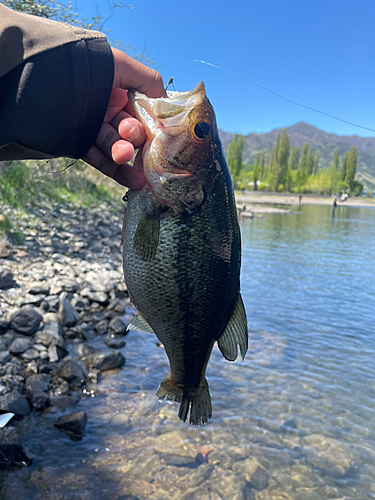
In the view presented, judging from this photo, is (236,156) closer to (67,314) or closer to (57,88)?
(67,314)

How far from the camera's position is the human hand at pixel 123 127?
6.67 ft

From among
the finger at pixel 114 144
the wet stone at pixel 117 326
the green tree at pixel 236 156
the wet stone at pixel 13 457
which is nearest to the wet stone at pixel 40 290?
the wet stone at pixel 117 326

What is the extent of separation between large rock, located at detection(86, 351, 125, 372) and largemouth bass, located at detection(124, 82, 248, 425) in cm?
427

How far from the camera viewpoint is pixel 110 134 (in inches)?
88.0

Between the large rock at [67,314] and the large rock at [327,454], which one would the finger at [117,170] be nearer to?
the large rock at [327,454]

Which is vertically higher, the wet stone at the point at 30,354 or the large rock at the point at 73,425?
the wet stone at the point at 30,354

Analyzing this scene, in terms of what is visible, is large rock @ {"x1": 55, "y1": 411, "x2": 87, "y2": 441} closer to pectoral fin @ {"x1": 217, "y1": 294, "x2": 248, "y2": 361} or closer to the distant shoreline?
pectoral fin @ {"x1": 217, "y1": 294, "x2": 248, "y2": 361}

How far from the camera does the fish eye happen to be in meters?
2.06

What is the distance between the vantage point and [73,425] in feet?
14.9

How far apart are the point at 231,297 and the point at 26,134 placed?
4.68ft

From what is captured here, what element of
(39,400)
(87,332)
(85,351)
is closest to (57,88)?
(39,400)

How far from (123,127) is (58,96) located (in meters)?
0.35

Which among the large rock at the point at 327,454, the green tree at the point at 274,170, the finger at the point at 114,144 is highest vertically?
the green tree at the point at 274,170

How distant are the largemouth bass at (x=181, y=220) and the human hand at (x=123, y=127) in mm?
74
